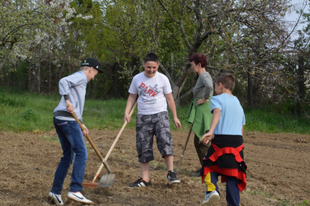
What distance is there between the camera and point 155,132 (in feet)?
14.9

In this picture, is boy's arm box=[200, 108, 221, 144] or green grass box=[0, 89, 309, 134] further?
green grass box=[0, 89, 309, 134]

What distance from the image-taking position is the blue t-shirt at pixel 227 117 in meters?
3.27

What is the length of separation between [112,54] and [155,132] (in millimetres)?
14238

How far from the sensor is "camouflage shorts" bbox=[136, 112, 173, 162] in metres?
4.44

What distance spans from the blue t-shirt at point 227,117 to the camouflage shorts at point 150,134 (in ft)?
4.04

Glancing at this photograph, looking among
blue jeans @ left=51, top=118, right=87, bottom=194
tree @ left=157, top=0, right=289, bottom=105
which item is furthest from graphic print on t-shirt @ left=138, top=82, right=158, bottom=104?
tree @ left=157, top=0, right=289, bottom=105

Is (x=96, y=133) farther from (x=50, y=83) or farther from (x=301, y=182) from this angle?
(x=50, y=83)

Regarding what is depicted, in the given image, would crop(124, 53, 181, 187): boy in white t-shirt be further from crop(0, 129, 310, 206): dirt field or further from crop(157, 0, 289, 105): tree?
crop(157, 0, 289, 105): tree

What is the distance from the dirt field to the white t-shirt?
3.49ft

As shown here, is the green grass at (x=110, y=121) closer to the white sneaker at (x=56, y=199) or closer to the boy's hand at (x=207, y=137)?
the white sneaker at (x=56, y=199)

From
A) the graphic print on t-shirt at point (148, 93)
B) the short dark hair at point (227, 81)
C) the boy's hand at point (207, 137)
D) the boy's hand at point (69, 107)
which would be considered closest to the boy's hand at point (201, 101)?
the graphic print on t-shirt at point (148, 93)

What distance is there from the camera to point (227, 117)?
10.8ft

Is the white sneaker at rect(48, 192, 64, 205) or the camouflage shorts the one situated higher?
the camouflage shorts

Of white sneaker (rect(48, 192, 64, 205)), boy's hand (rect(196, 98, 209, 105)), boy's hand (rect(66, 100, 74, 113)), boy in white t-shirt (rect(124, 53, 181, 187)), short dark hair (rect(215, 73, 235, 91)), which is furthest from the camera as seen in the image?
boy's hand (rect(196, 98, 209, 105))
